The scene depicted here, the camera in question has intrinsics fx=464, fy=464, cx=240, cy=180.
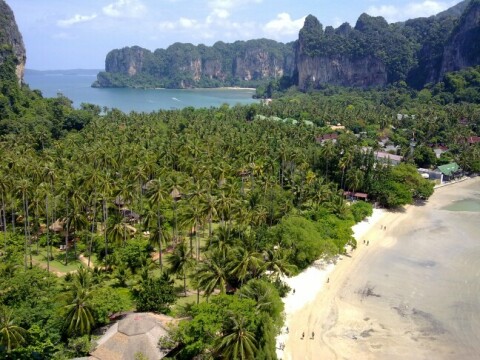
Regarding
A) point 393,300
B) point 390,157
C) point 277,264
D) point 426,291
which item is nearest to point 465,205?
point 390,157

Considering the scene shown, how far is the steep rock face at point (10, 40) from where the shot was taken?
487 feet

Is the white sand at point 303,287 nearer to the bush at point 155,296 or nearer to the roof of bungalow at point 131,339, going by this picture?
the roof of bungalow at point 131,339

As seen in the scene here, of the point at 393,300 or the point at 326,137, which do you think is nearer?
the point at 393,300

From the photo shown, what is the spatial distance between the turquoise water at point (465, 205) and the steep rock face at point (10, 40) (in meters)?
135

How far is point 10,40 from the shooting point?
523ft

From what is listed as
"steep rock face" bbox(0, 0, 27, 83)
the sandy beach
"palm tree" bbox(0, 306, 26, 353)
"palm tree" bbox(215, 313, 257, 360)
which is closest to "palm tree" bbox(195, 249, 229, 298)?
"palm tree" bbox(215, 313, 257, 360)

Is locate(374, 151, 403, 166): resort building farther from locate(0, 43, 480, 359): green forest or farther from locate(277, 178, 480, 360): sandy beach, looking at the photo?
locate(277, 178, 480, 360): sandy beach

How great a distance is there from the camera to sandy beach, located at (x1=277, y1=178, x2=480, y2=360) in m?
39.8

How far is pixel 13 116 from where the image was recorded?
119 metres

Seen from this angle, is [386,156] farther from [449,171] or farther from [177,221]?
[177,221]

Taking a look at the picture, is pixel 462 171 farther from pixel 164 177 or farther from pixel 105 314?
pixel 105 314

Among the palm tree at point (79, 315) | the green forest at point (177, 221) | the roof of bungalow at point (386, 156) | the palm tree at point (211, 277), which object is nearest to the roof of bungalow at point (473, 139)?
the green forest at point (177, 221)

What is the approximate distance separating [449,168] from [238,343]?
8158cm

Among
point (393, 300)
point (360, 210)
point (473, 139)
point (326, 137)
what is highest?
point (473, 139)
